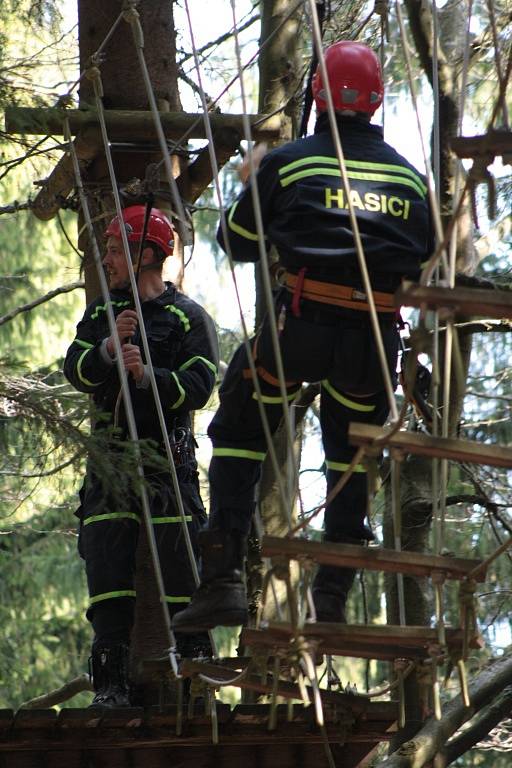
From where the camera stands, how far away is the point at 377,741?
498cm

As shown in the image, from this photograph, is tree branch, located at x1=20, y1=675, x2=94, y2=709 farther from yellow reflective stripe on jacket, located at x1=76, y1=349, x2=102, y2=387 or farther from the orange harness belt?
the orange harness belt

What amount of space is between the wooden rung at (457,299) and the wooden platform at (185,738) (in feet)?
6.18

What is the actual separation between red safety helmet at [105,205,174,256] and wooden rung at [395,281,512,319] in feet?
6.85

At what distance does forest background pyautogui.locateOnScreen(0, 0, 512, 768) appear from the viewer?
7.57 metres

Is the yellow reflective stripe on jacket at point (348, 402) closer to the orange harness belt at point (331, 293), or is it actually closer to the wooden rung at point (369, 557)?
the orange harness belt at point (331, 293)

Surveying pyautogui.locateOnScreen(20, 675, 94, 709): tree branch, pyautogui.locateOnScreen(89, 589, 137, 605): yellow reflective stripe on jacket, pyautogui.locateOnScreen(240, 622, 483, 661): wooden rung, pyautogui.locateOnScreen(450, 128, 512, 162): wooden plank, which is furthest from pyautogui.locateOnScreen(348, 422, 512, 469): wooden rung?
pyautogui.locateOnScreen(20, 675, 94, 709): tree branch

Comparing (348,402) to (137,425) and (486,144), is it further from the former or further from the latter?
(486,144)

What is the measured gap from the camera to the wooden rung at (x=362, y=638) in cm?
379

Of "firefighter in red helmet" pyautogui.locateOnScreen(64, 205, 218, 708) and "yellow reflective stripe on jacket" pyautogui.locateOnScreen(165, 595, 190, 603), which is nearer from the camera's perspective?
"firefighter in red helmet" pyautogui.locateOnScreen(64, 205, 218, 708)

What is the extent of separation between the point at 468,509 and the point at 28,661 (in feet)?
21.0

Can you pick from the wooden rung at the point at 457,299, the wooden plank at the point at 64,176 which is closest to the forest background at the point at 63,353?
the wooden plank at the point at 64,176

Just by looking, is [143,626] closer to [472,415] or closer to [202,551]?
[202,551]

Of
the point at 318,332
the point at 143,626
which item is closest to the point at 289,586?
the point at 318,332

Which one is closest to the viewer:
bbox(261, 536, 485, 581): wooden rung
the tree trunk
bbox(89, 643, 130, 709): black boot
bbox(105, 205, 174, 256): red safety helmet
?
bbox(261, 536, 485, 581): wooden rung
